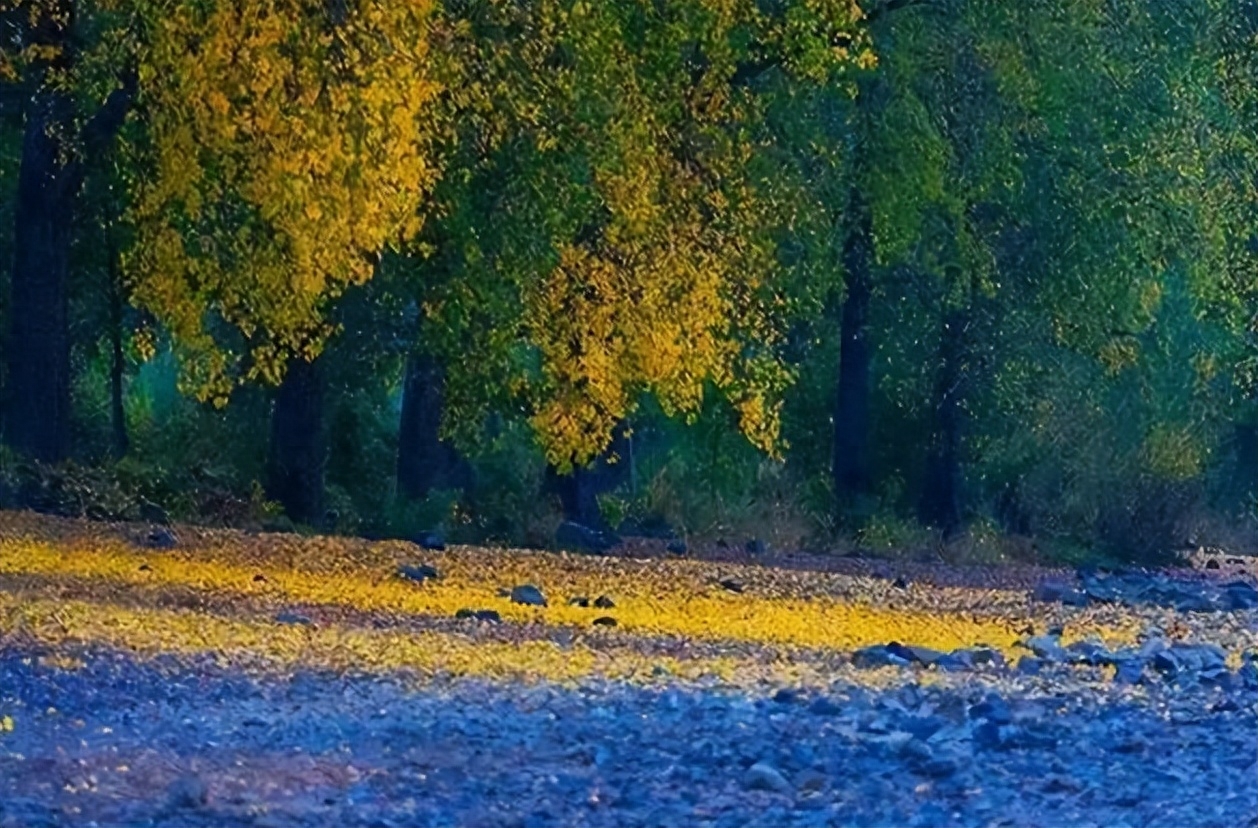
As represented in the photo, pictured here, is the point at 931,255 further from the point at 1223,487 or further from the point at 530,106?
the point at 1223,487

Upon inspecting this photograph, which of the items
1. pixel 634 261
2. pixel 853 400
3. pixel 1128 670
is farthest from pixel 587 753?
pixel 853 400

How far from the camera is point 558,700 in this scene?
12.8 metres

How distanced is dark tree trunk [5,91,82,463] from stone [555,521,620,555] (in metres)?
5.42

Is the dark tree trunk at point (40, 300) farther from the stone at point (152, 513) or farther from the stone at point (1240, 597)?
the stone at point (1240, 597)

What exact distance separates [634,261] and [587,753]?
12.3 meters

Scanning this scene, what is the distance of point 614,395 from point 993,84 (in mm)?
8416

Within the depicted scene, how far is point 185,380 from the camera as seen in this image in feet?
68.6

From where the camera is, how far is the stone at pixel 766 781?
34.2 feet

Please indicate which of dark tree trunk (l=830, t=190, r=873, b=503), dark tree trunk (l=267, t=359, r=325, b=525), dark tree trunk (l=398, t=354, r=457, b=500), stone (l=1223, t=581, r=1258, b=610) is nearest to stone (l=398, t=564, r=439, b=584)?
dark tree trunk (l=267, t=359, r=325, b=525)

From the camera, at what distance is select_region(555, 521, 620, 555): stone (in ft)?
81.8

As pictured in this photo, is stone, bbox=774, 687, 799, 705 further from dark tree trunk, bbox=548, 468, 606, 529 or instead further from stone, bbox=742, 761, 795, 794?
dark tree trunk, bbox=548, 468, 606, 529

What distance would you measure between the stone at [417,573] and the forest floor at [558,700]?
41 mm

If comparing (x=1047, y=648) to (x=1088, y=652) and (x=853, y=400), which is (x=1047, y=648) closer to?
(x=1088, y=652)

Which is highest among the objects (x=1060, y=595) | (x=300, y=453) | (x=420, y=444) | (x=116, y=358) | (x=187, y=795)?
(x=116, y=358)
